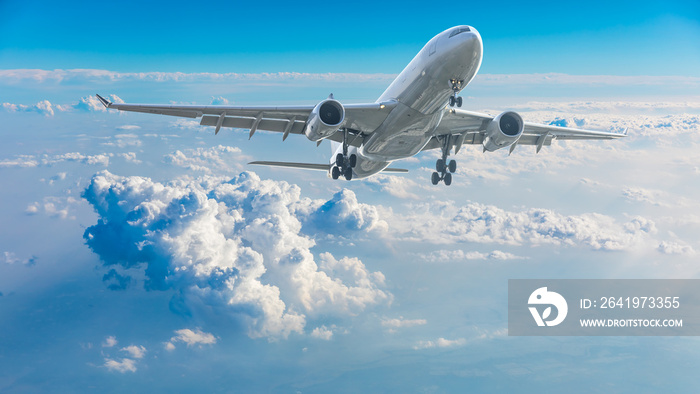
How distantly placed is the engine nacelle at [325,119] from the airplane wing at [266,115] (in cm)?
178

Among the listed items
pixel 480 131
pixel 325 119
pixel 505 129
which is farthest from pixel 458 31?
pixel 480 131

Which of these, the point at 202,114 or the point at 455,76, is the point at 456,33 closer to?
the point at 455,76

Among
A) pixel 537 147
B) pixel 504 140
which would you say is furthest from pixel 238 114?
pixel 537 147

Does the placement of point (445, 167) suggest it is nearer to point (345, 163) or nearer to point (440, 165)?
point (440, 165)

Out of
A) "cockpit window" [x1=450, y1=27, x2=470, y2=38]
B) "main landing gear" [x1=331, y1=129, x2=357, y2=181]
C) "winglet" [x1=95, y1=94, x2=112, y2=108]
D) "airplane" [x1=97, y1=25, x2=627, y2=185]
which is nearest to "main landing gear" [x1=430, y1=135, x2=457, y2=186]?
"airplane" [x1=97, y1=25, x2=627, y2=185]

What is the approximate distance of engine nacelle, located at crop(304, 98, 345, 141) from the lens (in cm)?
3041

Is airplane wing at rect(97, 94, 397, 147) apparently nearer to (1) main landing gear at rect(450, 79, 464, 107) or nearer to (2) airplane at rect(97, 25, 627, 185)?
(2) airplane at rect(97, 25, 627, 185)

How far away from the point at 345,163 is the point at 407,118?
21.7 ft

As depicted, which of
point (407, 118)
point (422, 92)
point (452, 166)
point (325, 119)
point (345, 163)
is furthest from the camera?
point (452, 166)

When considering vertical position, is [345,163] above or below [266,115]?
below

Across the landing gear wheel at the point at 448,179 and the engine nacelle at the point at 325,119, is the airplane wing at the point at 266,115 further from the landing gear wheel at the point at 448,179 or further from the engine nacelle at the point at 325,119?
the landing gear wheel at the point at 448,179

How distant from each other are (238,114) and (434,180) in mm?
15123

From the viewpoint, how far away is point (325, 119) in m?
31.0

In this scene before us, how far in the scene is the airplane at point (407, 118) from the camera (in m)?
28.0
